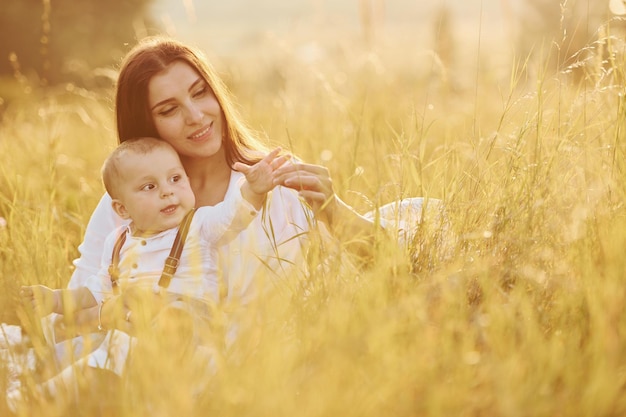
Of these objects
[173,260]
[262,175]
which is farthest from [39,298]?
[262,175]

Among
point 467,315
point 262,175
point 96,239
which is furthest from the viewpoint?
point 96,239

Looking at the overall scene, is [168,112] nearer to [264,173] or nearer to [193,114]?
[193,114]

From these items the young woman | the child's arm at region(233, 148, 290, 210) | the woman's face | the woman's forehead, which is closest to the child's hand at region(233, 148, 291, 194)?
the child's arm at region(233, 148, 290, 210)

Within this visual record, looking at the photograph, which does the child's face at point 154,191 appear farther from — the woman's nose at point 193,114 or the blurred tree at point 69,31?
the blurred tree at point 69,31

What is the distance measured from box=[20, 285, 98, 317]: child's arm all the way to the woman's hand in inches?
28.6

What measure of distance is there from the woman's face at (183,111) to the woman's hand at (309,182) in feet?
1.75

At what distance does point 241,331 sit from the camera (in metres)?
1.71

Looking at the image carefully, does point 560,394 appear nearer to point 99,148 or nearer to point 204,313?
point 204,313

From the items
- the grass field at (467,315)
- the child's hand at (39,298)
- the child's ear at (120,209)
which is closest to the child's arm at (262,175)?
the grass field at (467,315)

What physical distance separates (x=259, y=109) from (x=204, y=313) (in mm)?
3694

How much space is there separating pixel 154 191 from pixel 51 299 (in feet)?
1.59

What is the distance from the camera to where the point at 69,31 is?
10.3 metres

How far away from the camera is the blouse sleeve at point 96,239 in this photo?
2801 millimetres

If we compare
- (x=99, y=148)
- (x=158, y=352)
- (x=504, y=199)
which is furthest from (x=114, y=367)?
(x=99, y=148)
